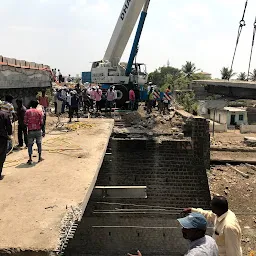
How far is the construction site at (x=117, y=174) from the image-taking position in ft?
14.3

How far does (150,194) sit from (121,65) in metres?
11.1

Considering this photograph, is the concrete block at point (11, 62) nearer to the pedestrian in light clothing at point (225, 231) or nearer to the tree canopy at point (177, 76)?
the pedestrian in light clothing at point (225, 231)

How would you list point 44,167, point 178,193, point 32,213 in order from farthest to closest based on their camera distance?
point 178,193 → point 44,167 → point 32,213

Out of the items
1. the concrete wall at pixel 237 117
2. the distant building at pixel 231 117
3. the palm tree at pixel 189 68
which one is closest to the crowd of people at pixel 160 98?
the distant building at pixel 231 117

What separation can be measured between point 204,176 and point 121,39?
10000 millimetres

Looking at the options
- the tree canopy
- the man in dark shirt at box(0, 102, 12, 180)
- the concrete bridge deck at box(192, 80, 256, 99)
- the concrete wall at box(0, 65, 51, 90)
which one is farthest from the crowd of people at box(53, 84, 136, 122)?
the tree canopy

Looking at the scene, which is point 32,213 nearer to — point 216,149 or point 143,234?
point 143,234

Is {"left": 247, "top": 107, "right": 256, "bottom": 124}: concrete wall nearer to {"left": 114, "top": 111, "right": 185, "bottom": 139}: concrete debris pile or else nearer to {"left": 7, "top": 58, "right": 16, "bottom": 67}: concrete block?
{"left": 114, "top": 111, "right": 185, "bottom": 139}: concrete debris pile

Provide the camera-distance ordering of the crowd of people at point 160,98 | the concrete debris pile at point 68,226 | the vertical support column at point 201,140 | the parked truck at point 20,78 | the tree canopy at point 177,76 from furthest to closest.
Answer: the tree canopy at point 177,76
the crowd of people at point 160,98
the parked truck at point 20,78
the vertical support column at point 201,140
the concrete debris pile at point 68,226

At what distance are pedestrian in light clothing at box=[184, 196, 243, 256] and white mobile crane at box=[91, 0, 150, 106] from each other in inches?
581

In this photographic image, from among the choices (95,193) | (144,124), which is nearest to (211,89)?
(144,124)

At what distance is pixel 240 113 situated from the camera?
34.2m

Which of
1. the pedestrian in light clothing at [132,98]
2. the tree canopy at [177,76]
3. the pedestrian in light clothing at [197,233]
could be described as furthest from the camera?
the tree canopy at [177,76]

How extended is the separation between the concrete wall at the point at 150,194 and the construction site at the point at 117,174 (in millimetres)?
30
